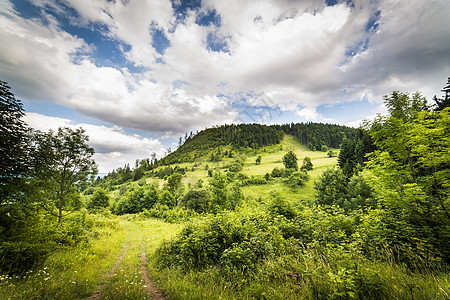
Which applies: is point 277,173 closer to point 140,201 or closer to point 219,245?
point 140,201

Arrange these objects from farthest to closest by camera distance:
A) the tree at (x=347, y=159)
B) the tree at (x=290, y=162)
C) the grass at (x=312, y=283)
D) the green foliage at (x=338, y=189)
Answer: the tree at (x=290, y=162), the tree at (x=347, y=159), the green foliage at (x=338, y=189), the grass at (x=312, y=283)

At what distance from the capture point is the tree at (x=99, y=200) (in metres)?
42.8

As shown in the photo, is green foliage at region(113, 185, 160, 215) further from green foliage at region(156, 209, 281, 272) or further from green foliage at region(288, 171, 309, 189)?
green foliage at region(288, 171, 309, 189)

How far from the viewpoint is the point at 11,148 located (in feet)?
23.6

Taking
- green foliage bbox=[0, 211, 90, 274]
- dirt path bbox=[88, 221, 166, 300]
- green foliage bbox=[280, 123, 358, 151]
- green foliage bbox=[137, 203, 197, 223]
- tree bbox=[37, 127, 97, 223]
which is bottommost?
green foliage bbox=[137, 203, 197, 223]

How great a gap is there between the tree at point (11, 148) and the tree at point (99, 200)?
43.9 metres

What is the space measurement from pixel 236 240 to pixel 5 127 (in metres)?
12.7

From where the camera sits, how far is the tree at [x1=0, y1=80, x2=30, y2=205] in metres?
7.00

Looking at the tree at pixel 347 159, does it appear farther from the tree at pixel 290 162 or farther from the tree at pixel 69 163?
the tree at pixel 69 163

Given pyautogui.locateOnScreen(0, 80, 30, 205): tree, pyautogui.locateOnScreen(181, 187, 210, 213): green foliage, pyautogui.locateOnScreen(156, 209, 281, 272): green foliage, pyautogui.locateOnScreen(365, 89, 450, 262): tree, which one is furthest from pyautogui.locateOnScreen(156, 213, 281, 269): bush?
pyautogui.locateOnScreen(181, 187, 210, 213): green foliage

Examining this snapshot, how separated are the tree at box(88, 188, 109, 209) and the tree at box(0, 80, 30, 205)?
144ft

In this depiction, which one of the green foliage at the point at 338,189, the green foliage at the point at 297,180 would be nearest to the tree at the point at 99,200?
the green foliage at the point at 338,189

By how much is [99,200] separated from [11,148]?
46703 millimetres

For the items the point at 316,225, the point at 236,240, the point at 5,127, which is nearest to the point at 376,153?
the point at 316,225
